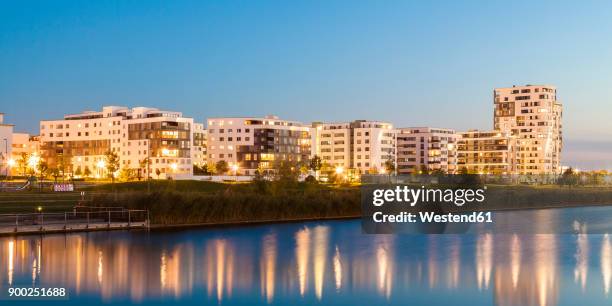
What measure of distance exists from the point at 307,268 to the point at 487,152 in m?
159

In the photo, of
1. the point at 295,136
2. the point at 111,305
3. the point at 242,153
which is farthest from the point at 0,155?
the point at 111,305

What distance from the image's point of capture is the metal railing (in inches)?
1859

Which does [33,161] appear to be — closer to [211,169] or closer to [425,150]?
[211,169]

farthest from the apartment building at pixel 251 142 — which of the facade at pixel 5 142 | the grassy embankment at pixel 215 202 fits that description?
the grassy embankment at pixel 215 202

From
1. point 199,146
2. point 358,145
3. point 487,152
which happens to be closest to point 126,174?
point 199,146

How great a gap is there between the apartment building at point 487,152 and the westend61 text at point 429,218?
114m

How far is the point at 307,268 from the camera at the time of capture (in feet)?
125

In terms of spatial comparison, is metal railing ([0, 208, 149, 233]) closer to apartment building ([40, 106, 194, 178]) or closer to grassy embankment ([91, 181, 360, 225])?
grassy embankment ([91, 181, 360, 225])

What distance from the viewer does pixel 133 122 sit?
415 ft

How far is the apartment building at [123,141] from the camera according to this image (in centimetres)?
12138

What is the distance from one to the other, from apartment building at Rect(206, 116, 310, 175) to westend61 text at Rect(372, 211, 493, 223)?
65.7 m

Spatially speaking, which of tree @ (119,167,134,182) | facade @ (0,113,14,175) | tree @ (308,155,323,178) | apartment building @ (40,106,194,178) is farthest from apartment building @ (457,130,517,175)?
facade @ (0,113,14,175)

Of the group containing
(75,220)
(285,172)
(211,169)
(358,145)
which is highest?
(358,145)

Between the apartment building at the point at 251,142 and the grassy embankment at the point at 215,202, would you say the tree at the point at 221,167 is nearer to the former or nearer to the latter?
the apartment building at the point at 251,142
